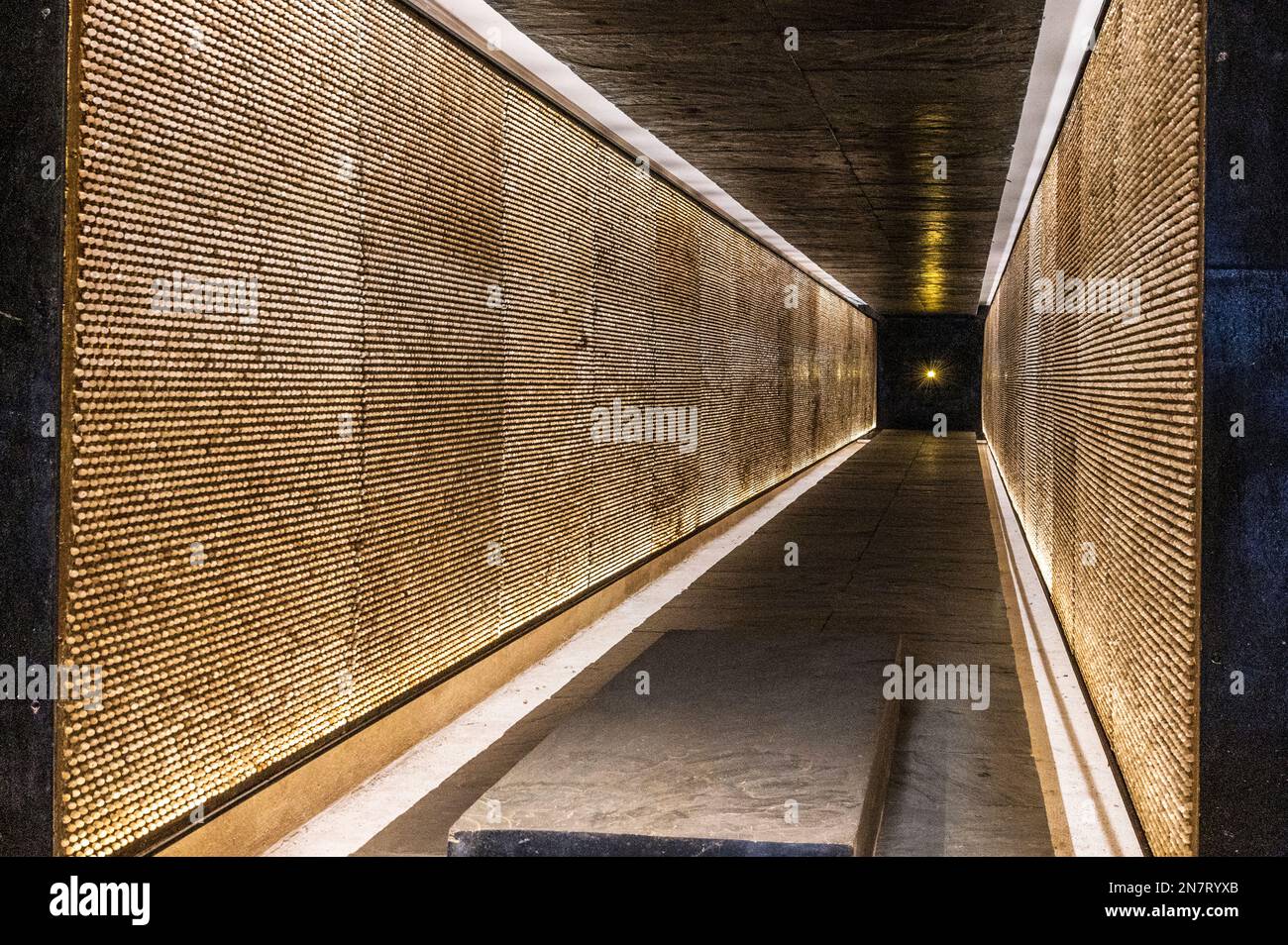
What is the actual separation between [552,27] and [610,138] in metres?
2.28

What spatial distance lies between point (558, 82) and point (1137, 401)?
14.1ft

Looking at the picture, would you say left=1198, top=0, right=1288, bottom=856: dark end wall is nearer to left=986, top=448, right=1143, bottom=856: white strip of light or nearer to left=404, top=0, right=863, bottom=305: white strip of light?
left=986, top=448, right=1143, bottom=856: white strip of light

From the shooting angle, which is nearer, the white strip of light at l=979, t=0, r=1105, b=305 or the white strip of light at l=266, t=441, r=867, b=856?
the white strip of light at l=266, t=441, r=867, b=856

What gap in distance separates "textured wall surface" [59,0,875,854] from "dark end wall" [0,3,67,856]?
0.07 meters

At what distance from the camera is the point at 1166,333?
122 inches

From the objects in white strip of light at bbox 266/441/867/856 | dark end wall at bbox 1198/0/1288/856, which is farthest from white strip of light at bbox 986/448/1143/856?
white strip of light at bbox 266/441/867/856

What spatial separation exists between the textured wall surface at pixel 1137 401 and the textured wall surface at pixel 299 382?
8.82 ft

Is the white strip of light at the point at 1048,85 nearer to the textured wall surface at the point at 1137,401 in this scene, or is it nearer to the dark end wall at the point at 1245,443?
the textured wall surface at the point at 1137,401

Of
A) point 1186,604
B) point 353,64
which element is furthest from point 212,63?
point 1186,604

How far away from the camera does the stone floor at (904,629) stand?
388 centimetres

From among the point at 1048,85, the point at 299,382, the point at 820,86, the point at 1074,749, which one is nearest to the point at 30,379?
the point at 299,382

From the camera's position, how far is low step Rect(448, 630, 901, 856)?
3109mm

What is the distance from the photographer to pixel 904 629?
669cm

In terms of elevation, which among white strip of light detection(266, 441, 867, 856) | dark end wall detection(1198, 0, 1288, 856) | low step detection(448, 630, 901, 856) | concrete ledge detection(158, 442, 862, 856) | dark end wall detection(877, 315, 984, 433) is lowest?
white strip of light detection(266, 441, 867, 856)
